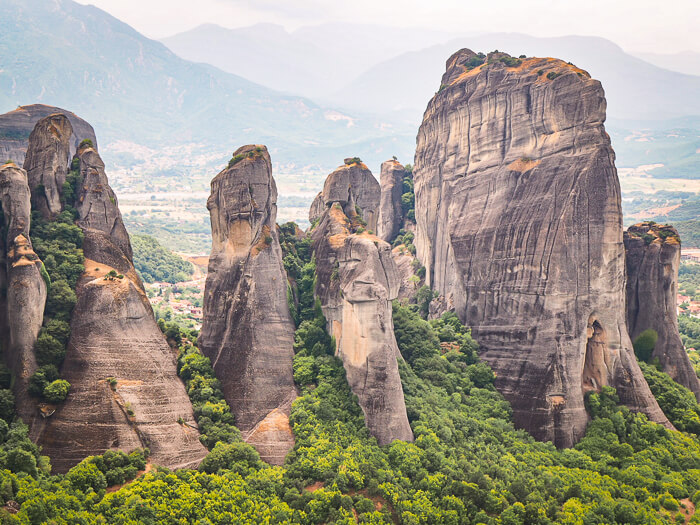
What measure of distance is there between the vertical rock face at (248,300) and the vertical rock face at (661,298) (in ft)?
104

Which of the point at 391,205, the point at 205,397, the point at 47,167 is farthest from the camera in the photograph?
the point at 391,205

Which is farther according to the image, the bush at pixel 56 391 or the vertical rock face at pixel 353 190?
the vertical rock face at pixel 353 190

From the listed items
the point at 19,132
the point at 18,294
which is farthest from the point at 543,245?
the point at 19,132

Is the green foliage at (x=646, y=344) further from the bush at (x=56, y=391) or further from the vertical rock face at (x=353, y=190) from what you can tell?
the bush at (x=56, y=391)

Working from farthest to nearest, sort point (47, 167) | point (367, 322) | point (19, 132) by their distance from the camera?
point (19, 132) → point (47, 167) → point (367, 322)

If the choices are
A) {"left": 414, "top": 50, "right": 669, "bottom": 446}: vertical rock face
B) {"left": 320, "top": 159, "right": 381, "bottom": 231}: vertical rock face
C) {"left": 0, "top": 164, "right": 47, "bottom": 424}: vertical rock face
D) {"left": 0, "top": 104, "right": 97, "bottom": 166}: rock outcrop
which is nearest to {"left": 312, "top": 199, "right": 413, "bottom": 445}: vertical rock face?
{"left": 320, "top": 159, "right": 381, "bottom": 231}: vertical rock face

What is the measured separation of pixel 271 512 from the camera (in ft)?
105

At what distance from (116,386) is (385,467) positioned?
17204 millimetres

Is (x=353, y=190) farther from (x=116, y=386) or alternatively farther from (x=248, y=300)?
(x=116, y=386)

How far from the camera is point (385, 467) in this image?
36.8m

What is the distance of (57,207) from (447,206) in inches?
1443

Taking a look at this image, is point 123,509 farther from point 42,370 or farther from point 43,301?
point 43,301

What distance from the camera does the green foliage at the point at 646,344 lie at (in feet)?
170

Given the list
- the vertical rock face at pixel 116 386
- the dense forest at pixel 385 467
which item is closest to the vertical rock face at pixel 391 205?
the dense forest at pixel 385 467
